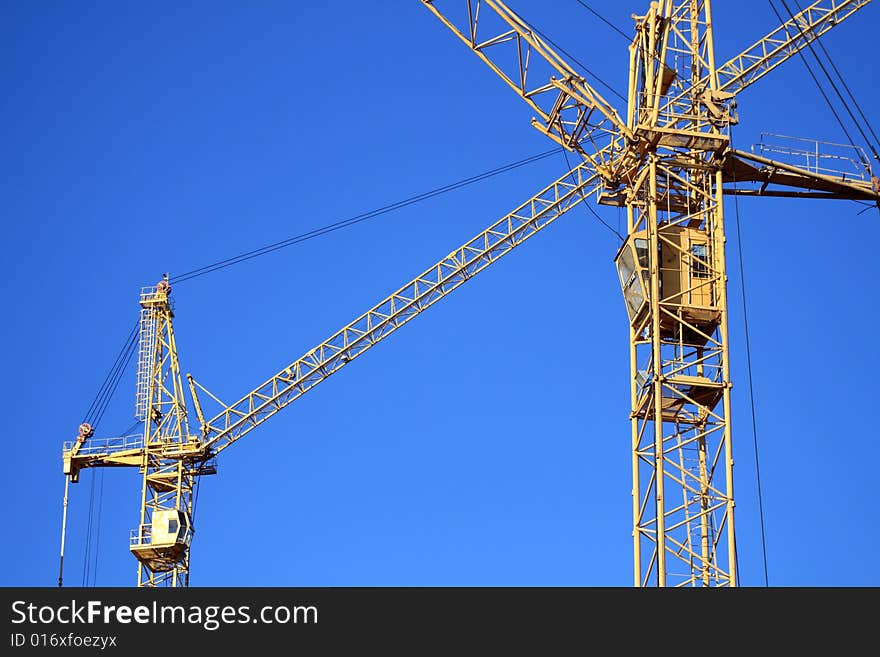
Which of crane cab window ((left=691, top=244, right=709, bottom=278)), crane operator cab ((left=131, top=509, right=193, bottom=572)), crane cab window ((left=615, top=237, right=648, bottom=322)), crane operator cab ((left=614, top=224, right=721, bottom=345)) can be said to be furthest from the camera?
crane operator cab ((left=131, top=509, right=193, bottom=572))

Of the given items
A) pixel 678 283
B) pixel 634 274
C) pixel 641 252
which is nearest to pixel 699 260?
pixel 678 283

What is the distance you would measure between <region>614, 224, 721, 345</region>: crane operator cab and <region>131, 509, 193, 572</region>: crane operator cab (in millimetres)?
41083

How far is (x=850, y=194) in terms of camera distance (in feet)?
287

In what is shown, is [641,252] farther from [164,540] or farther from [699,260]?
[164,540]

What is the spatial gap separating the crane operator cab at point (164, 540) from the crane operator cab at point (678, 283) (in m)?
41.1

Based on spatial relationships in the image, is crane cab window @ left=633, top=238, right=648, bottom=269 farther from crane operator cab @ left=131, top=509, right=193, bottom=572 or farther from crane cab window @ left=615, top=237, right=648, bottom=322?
crane operator cab @ left=131, top=509, right=193, bottom=572

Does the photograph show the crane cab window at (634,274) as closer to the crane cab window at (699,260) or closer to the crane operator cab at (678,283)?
the crane operator cab at (678,283)

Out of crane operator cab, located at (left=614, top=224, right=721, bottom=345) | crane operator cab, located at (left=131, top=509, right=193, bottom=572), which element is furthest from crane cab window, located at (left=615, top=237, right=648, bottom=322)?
crane operator cab, located at (left=131, top=509, right=193, bottom=572)

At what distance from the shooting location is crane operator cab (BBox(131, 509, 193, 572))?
111 m

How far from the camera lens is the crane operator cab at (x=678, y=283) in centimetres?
7712

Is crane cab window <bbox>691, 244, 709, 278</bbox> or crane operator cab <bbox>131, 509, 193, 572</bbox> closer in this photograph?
crane cab window <bbox>691, 244, 709, 278</bbox>
